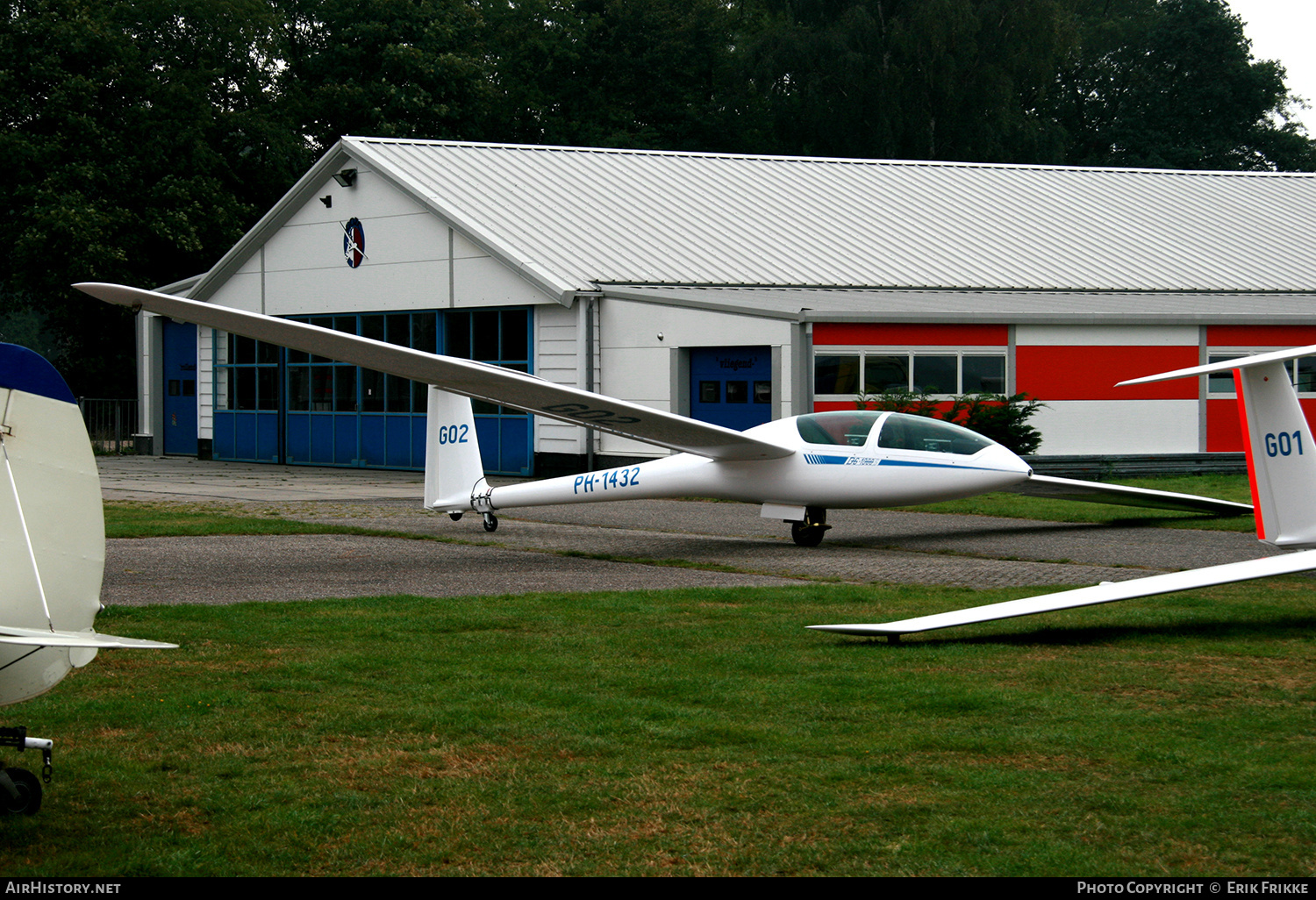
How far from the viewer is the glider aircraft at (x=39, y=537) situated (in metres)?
5.06

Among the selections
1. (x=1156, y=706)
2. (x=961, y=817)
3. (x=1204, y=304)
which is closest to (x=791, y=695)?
(x=1156, y=706)

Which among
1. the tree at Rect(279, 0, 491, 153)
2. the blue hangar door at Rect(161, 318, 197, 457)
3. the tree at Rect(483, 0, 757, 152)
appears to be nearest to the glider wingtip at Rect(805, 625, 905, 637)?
the blue hangar door at Rect(161, 318, 197, 457)

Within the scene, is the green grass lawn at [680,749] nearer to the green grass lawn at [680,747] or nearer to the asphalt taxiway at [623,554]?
the green grass lawn at [680,747]

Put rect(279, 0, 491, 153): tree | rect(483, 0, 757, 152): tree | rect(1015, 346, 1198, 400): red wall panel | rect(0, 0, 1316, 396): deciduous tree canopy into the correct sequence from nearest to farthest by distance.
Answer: rect(1015, 346, 1198, 400): red wall panel < rect(0, 0, 1316, 396): deciduous tree canopy < rect(279, 0, 491, 153): tree < rect(483, 0, 757, 152): tree

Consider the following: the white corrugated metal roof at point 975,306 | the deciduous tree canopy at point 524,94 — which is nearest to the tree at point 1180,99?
the deciduous tree canopy at point 524,94

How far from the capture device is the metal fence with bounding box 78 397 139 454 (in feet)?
137

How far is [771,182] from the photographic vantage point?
1303 inches

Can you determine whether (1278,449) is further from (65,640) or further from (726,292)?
(726,292)

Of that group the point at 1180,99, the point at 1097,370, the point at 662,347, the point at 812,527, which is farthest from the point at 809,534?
the point at 1180,99

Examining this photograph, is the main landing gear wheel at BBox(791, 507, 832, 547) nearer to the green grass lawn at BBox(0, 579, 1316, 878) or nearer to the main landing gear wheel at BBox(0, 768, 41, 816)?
the green grass lawn at BBox(0, 579, 1316, 878)

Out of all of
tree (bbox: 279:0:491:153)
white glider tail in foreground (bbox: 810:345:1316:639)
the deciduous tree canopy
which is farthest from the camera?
tree (bbox: 279:0:491:153)

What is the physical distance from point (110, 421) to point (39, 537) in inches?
1592

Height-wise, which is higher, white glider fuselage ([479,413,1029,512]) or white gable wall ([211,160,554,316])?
white gable wall ([211,160,554,316])

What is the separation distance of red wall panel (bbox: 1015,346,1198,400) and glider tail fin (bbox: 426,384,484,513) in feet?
37.6
